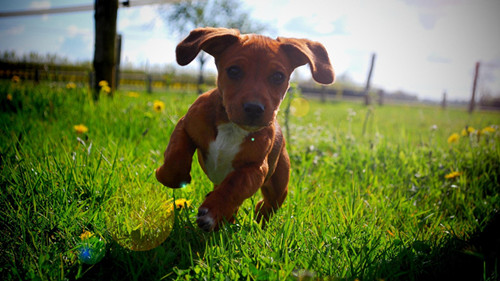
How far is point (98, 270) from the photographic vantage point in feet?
5.11

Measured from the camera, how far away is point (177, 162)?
1.71 m

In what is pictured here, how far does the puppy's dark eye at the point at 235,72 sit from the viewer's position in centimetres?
167

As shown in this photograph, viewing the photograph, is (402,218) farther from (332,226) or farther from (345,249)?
(345,249)

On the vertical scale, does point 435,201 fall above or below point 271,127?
below

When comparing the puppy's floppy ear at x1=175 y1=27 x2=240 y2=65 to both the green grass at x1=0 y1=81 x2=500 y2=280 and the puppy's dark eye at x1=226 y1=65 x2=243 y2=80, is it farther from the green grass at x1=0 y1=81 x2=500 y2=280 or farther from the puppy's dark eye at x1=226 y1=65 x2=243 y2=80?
the green grass at x1=0 y1=81 x2=500 y2=280

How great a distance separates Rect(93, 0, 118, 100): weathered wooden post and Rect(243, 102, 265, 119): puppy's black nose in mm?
4896

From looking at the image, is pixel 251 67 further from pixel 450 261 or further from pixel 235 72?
pixel 450 261

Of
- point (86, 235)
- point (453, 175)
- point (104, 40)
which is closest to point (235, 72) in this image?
point (86, 235)

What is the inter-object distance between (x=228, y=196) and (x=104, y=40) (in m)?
5.20

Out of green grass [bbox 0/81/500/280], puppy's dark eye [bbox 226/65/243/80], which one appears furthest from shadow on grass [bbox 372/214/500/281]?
puppy's dark eye [bbox 226/65/243/80]

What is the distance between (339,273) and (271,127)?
2.81 ft

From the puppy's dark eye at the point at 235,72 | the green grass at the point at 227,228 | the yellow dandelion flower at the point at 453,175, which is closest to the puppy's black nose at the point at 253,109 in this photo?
the puppy's dark eye at the point at 235,72

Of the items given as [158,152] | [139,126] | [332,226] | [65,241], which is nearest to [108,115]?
[139,126]

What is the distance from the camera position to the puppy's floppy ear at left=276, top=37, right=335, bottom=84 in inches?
71.4
